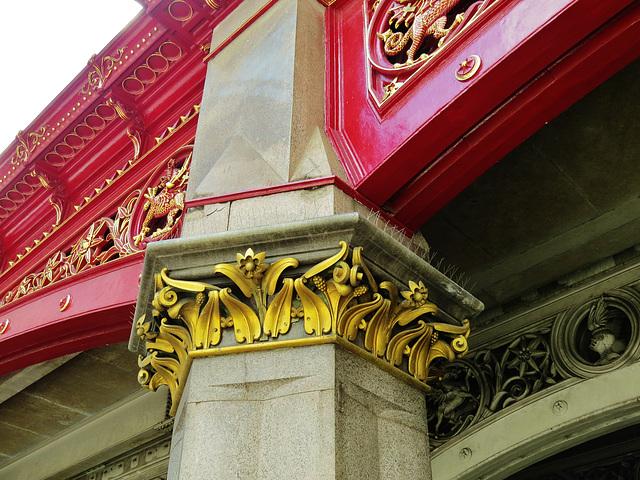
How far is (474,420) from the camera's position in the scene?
12.6 ft

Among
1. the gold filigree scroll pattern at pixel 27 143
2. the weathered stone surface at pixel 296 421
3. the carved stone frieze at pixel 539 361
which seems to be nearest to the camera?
the weathered stone surface at pixel 296 421

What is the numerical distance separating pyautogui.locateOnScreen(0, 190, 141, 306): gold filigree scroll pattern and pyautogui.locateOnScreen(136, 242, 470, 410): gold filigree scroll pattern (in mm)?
1478

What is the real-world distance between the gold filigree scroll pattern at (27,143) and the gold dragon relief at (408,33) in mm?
2557

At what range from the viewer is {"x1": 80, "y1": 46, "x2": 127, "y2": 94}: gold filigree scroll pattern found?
13.8ft

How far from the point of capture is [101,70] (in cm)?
426

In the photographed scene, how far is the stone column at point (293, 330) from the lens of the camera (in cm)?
199

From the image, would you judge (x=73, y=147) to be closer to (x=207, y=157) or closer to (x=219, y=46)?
(x=219, y=46)

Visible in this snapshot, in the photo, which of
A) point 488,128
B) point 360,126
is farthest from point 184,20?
point 488,128

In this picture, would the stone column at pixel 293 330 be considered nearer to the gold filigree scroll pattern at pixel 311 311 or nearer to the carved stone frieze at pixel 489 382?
the gold filigree scroll pattern at pixel 311 311

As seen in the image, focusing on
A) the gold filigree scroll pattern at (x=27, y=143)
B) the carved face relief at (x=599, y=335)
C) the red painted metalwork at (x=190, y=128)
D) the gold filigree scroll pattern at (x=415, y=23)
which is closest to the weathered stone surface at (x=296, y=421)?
the red painted metalwork at (x=190, y=128)

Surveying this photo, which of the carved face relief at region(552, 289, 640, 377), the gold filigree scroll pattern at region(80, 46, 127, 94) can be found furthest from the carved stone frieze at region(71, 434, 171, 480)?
the carved face relief at region(552, 289, 640, 377)

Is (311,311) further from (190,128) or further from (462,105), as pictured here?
(190,128)

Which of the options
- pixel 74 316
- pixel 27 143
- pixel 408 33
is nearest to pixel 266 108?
pixel 408 33

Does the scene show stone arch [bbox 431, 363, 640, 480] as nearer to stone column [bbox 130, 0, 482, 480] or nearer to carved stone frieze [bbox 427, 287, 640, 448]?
carved stone frieze [bbox 427, 287, 640, 448]
